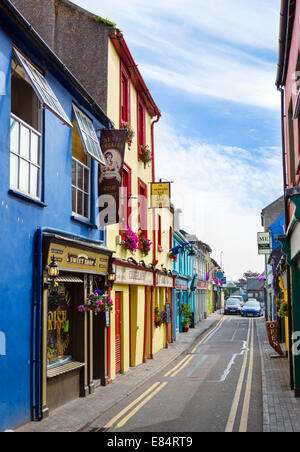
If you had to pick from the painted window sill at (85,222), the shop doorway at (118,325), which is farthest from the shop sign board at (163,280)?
the painted window sill at (85,222)

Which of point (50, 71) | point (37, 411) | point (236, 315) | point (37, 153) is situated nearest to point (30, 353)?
point (37, 411)

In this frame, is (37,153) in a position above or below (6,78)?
below

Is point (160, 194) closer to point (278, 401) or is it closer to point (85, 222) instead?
point (85, 222)

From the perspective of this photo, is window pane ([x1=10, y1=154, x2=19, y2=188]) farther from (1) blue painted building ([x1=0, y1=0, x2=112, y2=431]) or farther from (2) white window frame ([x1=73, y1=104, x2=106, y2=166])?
(2) white window frame ([x1=73, y1=104, x2=106, y2=166])

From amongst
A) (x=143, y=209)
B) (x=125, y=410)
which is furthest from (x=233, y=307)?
(x=125, y=410)

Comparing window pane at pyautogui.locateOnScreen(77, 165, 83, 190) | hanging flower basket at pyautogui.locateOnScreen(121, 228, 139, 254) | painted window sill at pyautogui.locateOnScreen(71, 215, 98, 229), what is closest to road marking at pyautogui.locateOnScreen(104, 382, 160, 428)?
painted window sill at pyautogui.locateOnScreen(71, 215, 98, 229)

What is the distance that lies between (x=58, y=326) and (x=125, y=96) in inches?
380

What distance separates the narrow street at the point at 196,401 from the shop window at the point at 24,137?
4847 millimetres

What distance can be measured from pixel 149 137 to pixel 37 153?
40.0ft

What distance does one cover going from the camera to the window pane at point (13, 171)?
872 cm

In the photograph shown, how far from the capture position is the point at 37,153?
32.3ft

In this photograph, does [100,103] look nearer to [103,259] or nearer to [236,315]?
[103,259]

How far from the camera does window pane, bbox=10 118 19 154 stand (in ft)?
28.8

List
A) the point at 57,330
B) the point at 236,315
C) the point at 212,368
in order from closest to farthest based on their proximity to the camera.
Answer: the point at 57,330
the point at 212,368
the point at 236,315
